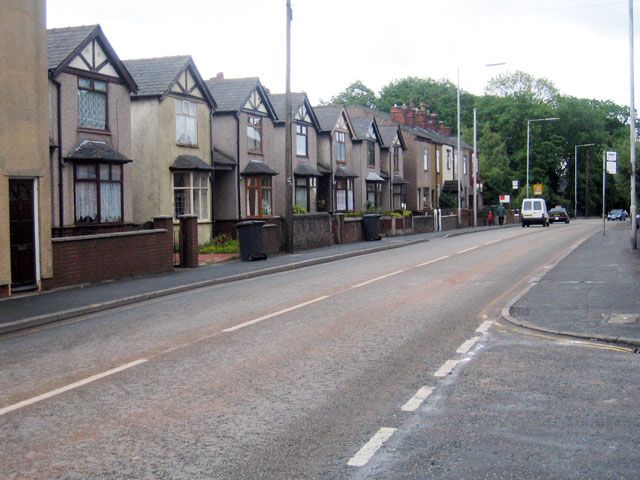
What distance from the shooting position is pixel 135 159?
3269cm

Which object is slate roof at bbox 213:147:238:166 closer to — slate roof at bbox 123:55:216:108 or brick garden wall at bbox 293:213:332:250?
slate roof at bbox 123:55:216:108

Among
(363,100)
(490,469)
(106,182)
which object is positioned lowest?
(490,469)

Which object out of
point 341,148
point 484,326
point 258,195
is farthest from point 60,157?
point 341,148

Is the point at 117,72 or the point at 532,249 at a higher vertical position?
the point at 117,72

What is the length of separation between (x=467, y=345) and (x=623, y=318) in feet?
10.6

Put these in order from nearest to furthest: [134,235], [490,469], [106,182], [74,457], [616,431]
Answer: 1. [490,469]
2. [74,457]
3. [616,431]
4. [134,235]
5. [106,182]

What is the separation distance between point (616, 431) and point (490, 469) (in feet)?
4.90

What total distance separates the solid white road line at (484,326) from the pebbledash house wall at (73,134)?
59.0ft

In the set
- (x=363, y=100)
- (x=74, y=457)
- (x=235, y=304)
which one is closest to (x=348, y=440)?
(x=74, y=457)

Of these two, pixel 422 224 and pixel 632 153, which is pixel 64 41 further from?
pixel 422 224

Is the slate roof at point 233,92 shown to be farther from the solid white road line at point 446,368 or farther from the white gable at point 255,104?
the solid white road line at point 446,368

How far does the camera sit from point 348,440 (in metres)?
6.32

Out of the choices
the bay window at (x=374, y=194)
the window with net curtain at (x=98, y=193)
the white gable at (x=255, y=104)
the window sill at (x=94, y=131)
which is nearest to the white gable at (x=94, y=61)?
the window sill at (x=94, y=131)

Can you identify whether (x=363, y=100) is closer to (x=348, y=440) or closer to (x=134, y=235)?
(x=134, y=235)
